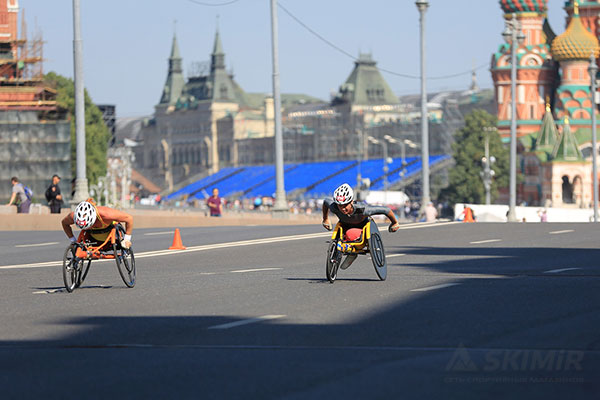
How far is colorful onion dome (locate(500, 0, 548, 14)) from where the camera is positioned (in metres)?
118

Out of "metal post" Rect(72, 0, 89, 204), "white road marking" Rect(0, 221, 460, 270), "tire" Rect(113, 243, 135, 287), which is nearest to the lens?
"tire" Rect(113, 243, 135, 287)

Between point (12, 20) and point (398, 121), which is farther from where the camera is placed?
point (398, 121)

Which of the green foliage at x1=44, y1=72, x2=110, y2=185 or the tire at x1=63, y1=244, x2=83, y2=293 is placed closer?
the tire at x1=63, y1=244, x2=83, y2=293

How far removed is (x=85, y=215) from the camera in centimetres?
1479

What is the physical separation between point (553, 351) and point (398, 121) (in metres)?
140

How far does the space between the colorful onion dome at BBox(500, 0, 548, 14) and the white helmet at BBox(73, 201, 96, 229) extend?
106m

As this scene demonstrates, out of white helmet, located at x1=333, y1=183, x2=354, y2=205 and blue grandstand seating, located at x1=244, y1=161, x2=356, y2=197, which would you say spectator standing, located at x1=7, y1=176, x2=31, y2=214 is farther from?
blue grandstand seating, located at x1=244, y1=161, x2=356, y2=197

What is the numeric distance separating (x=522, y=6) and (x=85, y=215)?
107593 mm

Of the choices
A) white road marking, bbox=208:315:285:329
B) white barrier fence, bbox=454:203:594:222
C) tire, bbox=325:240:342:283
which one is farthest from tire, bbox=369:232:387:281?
white barrier fence, bbox=454:203:594:222

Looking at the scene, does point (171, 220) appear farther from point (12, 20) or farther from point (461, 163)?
point (461, 163)

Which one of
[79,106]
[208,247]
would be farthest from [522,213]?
[208,247]

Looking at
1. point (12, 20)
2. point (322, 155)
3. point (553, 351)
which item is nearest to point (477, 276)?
point (553, 351)

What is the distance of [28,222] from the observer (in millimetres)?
35625

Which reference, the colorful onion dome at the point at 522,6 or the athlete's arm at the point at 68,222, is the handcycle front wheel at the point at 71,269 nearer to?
the athlete's arm at the point at 68,222
